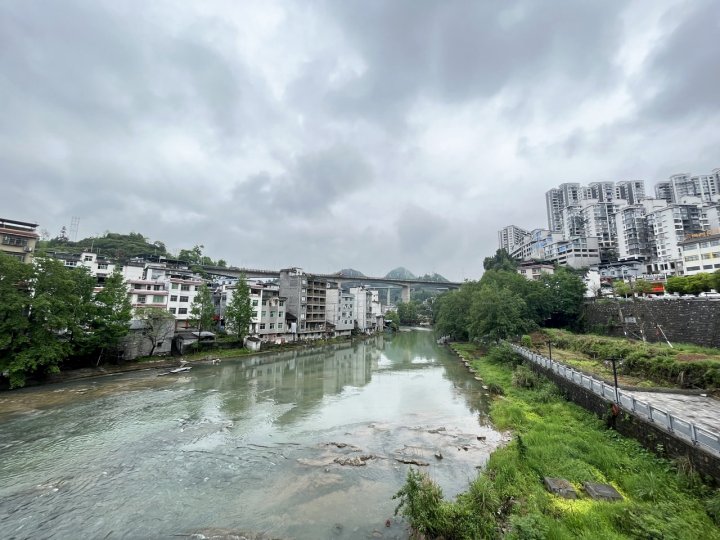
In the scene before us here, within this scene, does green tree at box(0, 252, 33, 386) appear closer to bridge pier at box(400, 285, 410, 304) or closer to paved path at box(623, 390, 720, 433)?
paved path at box(623, 390, 720, 433)

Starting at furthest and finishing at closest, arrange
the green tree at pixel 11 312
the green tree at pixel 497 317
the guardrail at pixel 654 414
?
1. the green tree at pixel 497 317
2. the green tree at pixel 11 312
3. the guardrail at pixel 654 414

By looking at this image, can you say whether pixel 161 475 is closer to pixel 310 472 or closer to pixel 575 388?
pixel 310 472

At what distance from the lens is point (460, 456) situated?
12578mm

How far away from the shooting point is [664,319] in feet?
96.0

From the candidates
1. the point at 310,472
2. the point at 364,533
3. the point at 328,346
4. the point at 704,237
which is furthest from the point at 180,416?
the point at 704,237

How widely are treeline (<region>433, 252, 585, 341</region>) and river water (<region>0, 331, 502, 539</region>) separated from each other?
13.4 m

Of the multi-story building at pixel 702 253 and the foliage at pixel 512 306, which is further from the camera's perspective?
the multi-story building at pixel 702 253

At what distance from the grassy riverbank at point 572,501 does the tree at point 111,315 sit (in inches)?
1170

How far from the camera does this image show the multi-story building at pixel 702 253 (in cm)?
4313

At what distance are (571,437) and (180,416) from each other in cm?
1868

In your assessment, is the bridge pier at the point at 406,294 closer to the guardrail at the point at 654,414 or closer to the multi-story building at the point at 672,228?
the multi-story building at the point at 672,228

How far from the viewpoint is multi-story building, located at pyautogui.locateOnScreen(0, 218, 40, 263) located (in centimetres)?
3215

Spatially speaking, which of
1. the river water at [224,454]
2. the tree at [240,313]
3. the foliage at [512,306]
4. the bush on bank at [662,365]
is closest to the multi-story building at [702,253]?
the foliage at [512,306]

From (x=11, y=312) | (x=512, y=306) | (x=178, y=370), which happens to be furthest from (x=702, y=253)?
(x=11, y=312)
